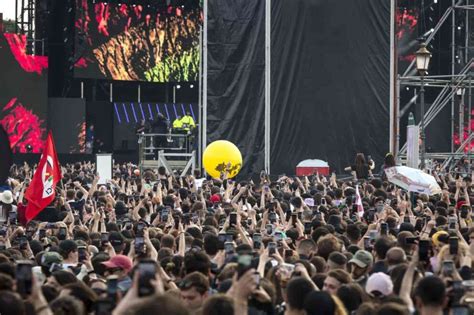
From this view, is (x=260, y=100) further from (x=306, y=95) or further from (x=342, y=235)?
(x=342, y=235)

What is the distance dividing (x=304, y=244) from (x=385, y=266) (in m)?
2.08

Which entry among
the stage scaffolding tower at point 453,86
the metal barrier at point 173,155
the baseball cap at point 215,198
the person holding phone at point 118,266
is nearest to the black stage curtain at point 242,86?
the metal barrier at point 173,155

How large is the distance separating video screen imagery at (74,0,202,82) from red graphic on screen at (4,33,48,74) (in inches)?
90.0

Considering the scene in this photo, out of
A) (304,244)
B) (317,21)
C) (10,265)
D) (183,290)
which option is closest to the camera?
(183,290)

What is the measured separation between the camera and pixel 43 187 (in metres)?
19.7

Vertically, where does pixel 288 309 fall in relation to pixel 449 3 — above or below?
below

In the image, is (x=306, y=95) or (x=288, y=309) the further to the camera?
(x=306, y=95)

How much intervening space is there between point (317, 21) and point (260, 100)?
265cm

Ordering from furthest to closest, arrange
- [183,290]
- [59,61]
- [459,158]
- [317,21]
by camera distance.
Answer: [59,61] → [317,21] → [459,158] → [183,290]

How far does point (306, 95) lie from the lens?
35500mm

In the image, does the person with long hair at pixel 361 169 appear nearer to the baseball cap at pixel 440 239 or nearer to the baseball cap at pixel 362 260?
the baseball cap at pixel 440 239

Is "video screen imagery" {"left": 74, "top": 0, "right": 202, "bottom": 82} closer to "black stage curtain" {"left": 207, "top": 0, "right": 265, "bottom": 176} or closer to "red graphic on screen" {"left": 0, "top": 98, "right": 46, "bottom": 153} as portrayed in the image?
"red graphic on screen" {"left": 0, "top": 98, "right": 46, "bottom": 153}

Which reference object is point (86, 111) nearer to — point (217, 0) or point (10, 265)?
point (217, 0)

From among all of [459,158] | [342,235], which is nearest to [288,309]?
[342,235]
